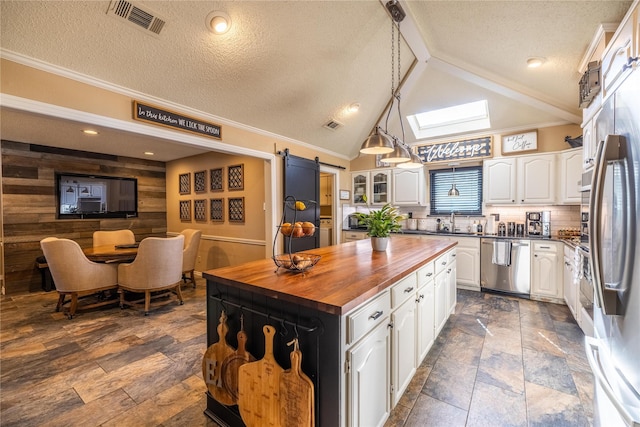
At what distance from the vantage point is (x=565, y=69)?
2.91 m

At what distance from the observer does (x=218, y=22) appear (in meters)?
2.33

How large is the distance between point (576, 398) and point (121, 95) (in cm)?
441

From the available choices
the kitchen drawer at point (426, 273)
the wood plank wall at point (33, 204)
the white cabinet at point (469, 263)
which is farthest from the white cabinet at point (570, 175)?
the wood plank wall at point (33, 204)

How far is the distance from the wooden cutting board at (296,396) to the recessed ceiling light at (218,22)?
2.59 meters

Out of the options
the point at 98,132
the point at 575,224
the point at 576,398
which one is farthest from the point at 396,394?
the point at 98,132

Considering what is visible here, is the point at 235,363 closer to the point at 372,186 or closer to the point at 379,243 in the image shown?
the point at 379,243

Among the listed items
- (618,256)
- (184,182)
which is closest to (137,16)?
(618,256)

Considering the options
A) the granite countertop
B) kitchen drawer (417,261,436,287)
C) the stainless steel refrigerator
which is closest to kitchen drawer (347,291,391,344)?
kitchen drawer (417,261,436,287)

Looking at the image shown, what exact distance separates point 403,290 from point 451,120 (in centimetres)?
423

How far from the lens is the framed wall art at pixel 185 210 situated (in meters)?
5.85

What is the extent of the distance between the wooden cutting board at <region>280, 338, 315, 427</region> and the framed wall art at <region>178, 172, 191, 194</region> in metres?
5.41

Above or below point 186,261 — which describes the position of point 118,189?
above

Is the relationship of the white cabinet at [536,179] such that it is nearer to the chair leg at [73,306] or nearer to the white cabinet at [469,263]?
the white cabinet at [469,263]

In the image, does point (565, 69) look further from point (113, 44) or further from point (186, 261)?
point (186, 261)
